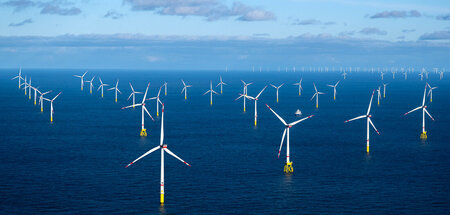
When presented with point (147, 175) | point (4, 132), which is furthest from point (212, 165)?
point (4, 132)

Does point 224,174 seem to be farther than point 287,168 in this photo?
No

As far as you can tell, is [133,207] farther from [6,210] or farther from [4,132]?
[4,132]

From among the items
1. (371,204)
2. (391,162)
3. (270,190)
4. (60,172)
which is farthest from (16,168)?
(391,162)

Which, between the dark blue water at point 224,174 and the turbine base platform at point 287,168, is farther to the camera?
the turbine base platform at point 287,168

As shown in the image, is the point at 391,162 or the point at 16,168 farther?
the point at 391,162

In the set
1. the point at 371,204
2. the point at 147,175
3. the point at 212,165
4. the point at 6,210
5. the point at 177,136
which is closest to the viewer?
the point at 6,210

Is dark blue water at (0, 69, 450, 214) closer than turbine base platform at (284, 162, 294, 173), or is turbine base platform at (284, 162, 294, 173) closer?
dark blue water at (0, 69, 450, 214)

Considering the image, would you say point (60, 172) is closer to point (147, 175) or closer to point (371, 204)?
point (147, 175)

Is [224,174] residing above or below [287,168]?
below

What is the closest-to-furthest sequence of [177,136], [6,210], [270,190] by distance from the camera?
1. [6,210]
2. [270,190]
3. [177,136]
